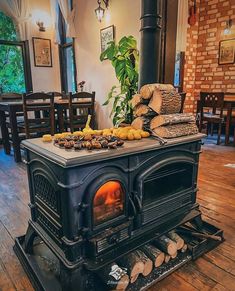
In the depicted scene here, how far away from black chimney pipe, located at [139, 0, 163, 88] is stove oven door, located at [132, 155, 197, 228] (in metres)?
0.62

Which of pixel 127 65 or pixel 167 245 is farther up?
pixel 127 65

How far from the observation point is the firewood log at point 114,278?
1.23 m

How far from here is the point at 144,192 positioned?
1.44 meters

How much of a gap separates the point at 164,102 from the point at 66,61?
14.2ft

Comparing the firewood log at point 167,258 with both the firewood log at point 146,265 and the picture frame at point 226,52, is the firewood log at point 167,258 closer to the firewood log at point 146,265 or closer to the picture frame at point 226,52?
the firewood log at point 146,265

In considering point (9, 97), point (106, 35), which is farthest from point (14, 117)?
point (106, 35)

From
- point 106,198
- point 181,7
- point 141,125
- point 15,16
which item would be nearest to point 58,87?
point 15,16

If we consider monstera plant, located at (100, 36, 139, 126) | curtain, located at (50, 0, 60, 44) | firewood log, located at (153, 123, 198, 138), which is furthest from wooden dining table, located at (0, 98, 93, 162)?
firewood log, located at (153, 123, 198, 138)

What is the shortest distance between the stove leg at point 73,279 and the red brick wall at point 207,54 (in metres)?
4.52

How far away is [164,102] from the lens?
58.2 inches

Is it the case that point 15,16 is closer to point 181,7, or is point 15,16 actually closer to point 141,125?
point 181,7

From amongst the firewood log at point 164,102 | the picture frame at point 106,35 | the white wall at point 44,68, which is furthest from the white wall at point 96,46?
the firewood log at point 164,102

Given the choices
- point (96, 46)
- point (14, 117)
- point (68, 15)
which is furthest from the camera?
point (68, 15)

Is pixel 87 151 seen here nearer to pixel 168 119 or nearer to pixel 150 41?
pixel 168 119
